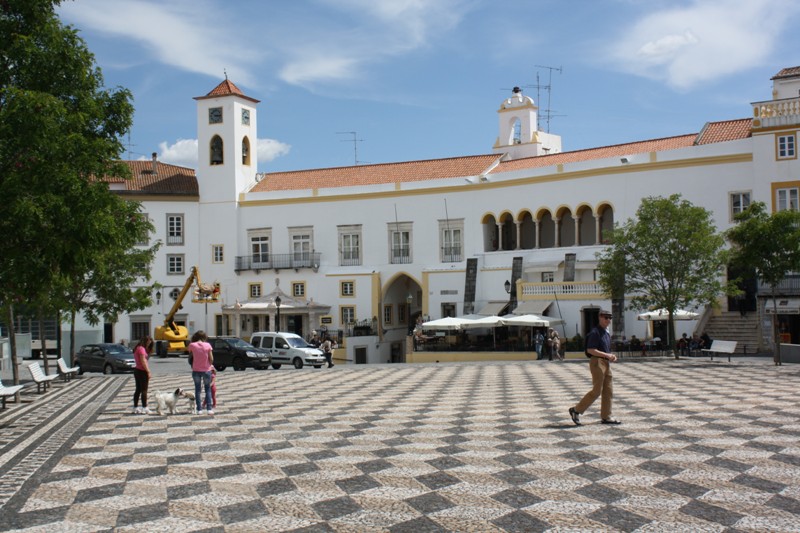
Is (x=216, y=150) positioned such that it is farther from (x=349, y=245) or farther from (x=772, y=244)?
(x=772, y=244)

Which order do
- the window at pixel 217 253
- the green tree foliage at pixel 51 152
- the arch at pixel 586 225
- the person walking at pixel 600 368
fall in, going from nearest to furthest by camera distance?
the person walking at pixel 600 368 → the green tree foliage at pixel 51 152 → the arch at pixel 586 225 → the window at pixel 217 253

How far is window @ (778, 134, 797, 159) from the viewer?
36.9 metres

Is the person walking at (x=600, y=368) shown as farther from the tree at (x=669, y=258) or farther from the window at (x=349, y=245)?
the window at (x=349, y=245)

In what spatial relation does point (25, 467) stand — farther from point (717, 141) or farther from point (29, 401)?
point (717, 141)

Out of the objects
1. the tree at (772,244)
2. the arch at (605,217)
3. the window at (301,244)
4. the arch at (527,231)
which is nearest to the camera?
the tree at (772,244)

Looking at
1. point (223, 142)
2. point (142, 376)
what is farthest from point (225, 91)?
point (142, 376)

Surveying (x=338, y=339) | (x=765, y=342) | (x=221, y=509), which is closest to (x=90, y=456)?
(x=221, y=509)

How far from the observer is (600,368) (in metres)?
12.0

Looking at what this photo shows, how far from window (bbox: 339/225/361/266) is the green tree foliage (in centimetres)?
3412

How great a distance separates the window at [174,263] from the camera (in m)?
52.5

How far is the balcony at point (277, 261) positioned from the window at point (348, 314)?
114 inches

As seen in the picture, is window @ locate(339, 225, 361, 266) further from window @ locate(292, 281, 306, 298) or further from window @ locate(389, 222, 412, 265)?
window @ locate(292, 281, 306, 298)

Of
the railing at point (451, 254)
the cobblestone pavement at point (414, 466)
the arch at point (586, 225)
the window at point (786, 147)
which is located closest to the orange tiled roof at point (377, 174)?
the railing at point (451, 254)

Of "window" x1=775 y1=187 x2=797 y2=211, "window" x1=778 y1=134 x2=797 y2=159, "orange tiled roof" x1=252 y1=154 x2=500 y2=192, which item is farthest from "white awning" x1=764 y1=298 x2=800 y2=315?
"orange tiled roof" x1=252 y1=154 x2=500 y2=192
